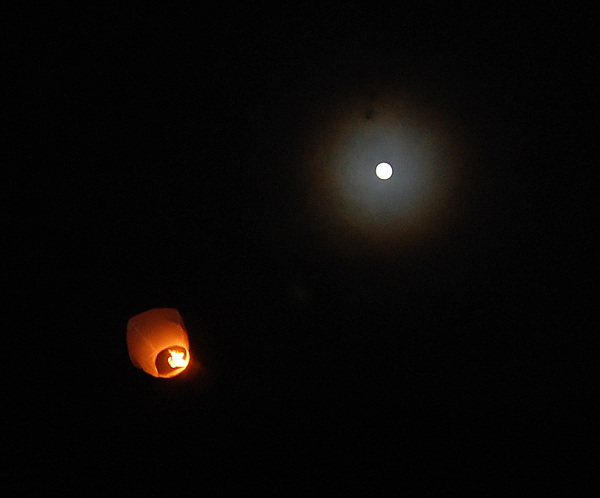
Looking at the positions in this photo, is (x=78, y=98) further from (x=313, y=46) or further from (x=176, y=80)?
(x=313, y=46)

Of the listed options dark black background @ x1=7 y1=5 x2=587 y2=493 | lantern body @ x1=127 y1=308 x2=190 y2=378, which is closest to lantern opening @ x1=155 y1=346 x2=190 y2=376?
lantern body @ x1=127 y1=308 x2=190 y2=378

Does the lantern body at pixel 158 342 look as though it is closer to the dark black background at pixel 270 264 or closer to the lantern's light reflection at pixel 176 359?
the lantern's light reflection at pixel 176 359

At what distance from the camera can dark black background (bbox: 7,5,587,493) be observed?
2.56m

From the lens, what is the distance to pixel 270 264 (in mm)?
3037

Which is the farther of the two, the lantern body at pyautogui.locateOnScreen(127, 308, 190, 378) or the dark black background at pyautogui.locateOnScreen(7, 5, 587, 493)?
the dark black background at pyautogui.locateOnScreen(7, 5, 587, 493)

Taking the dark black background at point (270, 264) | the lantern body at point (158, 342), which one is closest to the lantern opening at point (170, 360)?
the lantern body at point (158, 342)

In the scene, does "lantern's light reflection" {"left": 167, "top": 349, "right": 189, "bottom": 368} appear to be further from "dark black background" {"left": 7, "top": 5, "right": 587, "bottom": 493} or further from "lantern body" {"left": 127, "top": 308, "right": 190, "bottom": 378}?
"dark black background" {"left": 7, "top": 5, "right": 587, "bottom": 493}

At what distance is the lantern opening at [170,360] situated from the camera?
193cm

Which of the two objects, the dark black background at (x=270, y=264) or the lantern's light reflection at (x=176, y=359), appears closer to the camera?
the lantern's light reflection at (x=176, y=359)

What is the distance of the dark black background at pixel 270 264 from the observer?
2.56 meters

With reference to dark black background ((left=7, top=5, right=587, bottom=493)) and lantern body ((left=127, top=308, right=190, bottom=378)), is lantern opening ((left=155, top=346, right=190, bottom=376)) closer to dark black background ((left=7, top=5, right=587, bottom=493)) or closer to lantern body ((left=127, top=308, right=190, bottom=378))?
lantern body ((left=127, top=308, right=190, bottom=378))

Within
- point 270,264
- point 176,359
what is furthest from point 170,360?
point 270,264

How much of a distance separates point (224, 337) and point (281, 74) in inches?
72.2

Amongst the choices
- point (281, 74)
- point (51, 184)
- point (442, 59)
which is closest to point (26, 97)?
point (51, 184)
